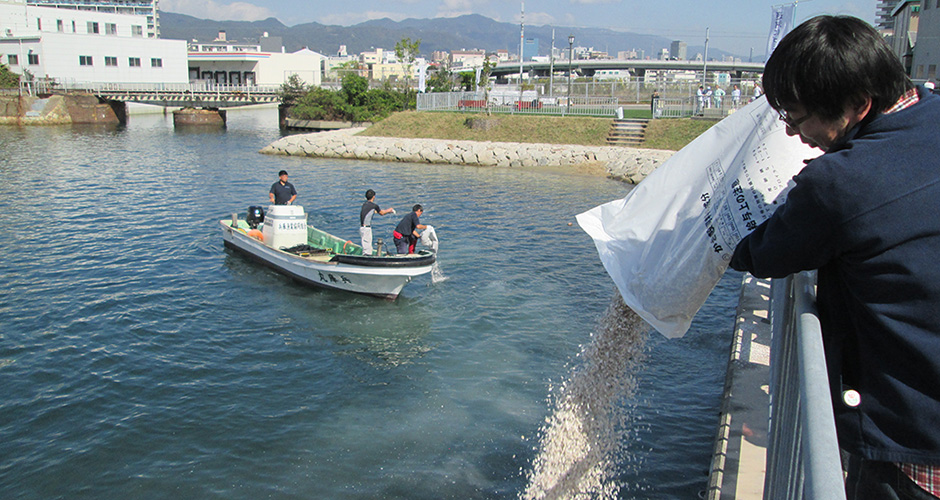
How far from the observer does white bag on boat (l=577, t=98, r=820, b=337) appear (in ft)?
9.29

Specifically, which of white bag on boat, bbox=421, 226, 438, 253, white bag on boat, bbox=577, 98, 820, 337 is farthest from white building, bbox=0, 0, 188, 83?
white bag on boat, bbox=577, 98, 820, 337

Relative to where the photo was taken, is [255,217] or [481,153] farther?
[481,153]

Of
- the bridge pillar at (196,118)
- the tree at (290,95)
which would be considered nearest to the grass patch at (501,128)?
the tree at (290,95)

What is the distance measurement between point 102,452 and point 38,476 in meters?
0.70

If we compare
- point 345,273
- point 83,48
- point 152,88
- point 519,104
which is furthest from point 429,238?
point 83,48

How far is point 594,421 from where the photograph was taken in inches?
257

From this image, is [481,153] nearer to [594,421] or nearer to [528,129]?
[528,129]

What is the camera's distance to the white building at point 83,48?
240ft

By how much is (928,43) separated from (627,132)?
1458 centimetres

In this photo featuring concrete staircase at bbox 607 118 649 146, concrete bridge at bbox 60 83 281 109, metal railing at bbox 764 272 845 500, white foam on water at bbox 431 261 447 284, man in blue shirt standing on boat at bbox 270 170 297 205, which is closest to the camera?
metal railing at bbox 764 272 845 500

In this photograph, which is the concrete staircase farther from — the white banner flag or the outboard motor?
the outboard motor

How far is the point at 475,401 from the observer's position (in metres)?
9.55

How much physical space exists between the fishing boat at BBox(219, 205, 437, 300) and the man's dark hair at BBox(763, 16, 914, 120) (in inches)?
442

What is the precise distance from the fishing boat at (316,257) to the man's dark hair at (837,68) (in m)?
11.2
